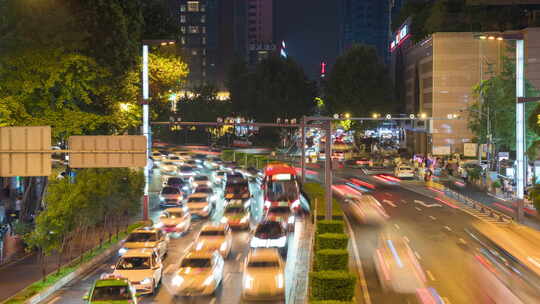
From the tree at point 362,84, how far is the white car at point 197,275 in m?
86.8

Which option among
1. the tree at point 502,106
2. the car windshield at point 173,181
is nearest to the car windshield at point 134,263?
the car windshield at point 173,181

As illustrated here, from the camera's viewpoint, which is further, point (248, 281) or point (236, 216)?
point (236, 216)

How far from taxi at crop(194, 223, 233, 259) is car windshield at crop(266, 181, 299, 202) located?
13561mm

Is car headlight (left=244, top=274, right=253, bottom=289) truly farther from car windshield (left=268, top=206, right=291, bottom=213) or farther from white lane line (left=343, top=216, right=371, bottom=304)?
car windshield (left=268, top=206, right=291, bottom=213)

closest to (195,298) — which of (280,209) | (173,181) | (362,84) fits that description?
(280,209)

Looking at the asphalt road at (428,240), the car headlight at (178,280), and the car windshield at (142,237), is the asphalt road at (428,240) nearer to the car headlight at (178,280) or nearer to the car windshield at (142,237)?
the car headlight at (178,280)

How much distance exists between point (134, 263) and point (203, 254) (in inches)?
106

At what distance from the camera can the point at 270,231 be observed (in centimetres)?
2991

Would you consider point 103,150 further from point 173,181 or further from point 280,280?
point 173,181

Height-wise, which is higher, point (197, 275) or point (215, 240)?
point (215, 240)

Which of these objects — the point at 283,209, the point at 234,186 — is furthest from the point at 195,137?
the point at 283,209

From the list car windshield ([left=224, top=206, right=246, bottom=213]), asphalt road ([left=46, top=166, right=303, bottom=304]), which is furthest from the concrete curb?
car windshield ([left=224, top=206, right=246, bottom=213])

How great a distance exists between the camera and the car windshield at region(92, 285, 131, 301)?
→ 18734 millimetres

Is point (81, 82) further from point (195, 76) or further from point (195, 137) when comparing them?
point (195, 76)
